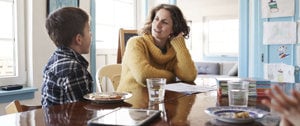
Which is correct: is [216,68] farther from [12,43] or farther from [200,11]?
[12,43]

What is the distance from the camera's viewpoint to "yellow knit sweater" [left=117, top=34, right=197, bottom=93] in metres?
1.65

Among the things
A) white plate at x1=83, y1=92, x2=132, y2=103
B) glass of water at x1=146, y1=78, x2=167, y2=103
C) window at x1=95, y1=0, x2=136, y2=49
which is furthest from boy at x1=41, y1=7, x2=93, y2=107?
window at x1=95, y1=0, x2=136, y2=49

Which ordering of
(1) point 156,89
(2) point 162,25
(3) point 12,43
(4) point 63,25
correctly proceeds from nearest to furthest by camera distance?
(1) point 156,89 → (4) point 63,25 → (2) point 162,25 → (3) point 12,43

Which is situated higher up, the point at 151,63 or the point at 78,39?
the point at 78,39

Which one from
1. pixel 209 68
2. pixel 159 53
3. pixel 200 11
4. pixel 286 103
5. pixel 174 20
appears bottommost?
pixel 209 68

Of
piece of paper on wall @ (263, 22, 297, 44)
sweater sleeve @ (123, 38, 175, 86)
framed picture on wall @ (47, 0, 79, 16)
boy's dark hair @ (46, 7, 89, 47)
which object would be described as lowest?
sweater sleeve @ (123, 38, 175, 86)

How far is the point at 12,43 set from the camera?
8.38ft

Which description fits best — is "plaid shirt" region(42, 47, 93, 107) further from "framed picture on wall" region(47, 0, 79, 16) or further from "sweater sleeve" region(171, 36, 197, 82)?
"framed picture on wall" region(47, 0, 79, 16)

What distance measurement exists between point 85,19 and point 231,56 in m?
5.88

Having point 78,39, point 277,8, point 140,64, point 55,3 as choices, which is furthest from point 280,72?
point 78,39

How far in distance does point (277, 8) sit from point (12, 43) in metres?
2.69

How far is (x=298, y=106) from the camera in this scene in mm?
599

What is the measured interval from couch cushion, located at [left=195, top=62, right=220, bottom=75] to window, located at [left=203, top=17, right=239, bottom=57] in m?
0.47

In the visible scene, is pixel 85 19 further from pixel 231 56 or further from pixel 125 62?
pixel 231 56
